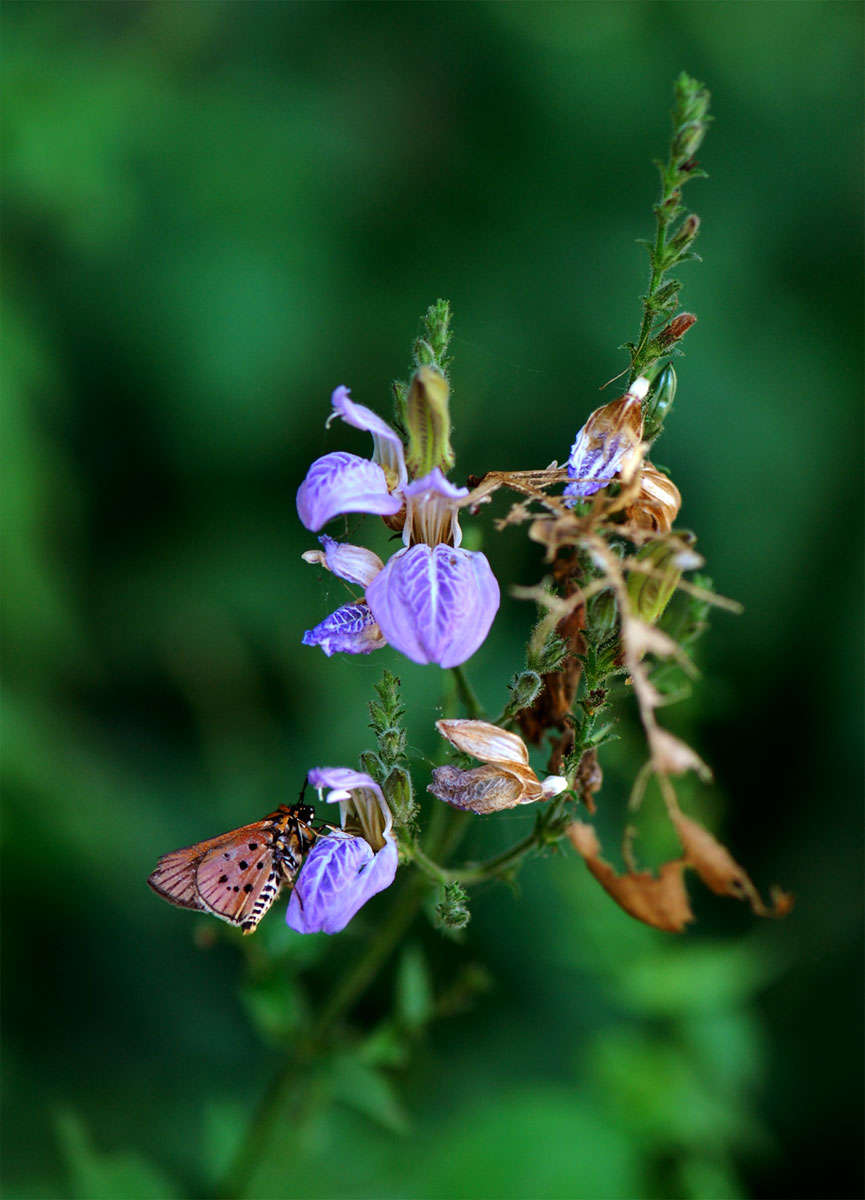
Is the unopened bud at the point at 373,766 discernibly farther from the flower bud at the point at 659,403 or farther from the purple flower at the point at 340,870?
the flower bud at the point at 659,403

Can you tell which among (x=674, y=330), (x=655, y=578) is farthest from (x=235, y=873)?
(x=674, y=330)

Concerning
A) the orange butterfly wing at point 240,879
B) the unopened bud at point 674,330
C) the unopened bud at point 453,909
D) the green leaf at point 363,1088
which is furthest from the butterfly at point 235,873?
the unopened bud at point 674,330

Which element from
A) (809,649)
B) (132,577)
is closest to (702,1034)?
(809,649)

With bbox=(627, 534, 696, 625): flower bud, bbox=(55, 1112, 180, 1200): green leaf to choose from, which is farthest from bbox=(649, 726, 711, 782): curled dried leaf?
bbox=(55, 1112, 180, 1200): green leaf

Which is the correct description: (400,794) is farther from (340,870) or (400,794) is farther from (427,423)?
(427,423)

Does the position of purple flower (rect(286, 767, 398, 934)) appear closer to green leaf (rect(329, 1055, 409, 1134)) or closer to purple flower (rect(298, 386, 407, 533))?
purple flower (rect(298, 386, 407, 533))
